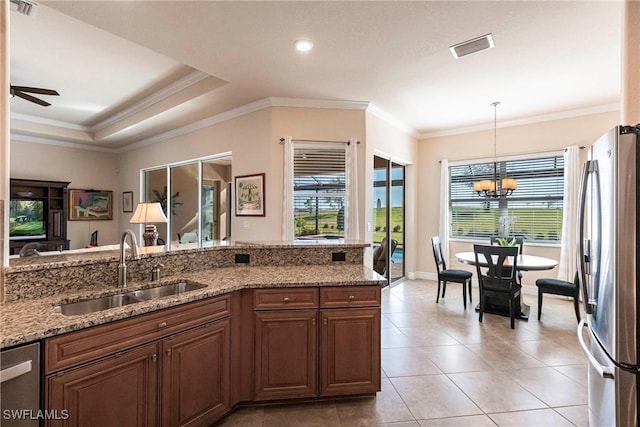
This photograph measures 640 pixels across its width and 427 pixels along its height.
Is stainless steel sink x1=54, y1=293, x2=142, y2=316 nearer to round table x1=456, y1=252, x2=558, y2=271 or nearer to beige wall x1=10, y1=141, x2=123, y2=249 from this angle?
round table x1=456, y1=252, x2=558, y2=271

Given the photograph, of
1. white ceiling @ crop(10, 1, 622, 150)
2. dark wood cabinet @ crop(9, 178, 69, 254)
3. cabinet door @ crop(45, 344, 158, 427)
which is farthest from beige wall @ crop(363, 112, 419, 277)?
dark wood cabinet @ crop(9, 178, 69, 254)

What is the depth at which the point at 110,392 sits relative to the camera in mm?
1524

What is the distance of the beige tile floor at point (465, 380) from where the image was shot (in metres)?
2.16

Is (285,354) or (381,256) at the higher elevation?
(381,256)

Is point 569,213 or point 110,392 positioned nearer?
point 110,392

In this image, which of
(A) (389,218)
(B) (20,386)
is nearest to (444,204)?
(A) (389,218)

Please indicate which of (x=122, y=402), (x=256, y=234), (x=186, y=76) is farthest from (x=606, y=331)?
(x=186, y=76)

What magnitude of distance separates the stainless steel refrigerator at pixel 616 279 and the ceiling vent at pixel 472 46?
1665mm

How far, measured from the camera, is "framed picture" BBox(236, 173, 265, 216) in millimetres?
4531

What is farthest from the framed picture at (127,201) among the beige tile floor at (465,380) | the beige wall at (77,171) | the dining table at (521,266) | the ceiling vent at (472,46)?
the ceiling vent at (472,46)

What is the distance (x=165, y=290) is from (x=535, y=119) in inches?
235

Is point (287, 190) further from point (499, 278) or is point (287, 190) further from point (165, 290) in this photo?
point (499, 278)

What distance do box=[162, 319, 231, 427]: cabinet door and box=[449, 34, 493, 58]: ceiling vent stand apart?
312 centimetres

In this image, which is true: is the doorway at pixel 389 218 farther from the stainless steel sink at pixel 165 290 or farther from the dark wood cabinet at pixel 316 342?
→ the stainless steel sink at pixel 165 290
